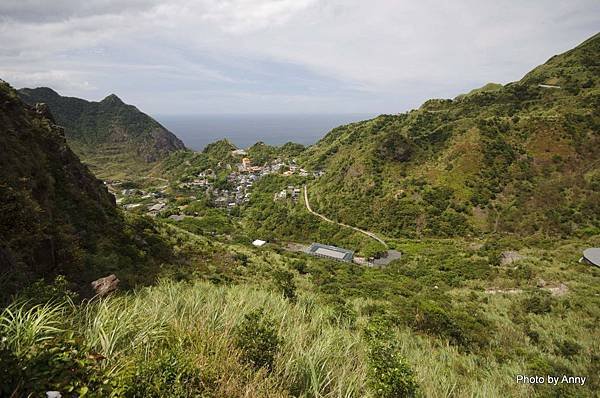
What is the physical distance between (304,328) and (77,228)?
12.7 meters

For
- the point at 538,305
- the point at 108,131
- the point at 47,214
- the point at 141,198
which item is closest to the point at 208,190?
the point at 141,198

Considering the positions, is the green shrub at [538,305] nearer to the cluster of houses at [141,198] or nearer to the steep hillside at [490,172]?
the steep hillside at [490,172]

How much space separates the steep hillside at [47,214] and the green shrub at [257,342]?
3.53 meters

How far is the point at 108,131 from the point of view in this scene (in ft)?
502

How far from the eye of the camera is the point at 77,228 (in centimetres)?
1264

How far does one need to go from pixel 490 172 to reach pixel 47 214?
5739 cm

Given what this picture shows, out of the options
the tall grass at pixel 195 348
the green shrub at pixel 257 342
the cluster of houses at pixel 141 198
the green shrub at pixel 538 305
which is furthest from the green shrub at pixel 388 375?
the cluster of houses at pixel 141 198

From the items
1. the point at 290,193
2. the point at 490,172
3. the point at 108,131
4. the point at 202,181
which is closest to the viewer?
the point at 490,172

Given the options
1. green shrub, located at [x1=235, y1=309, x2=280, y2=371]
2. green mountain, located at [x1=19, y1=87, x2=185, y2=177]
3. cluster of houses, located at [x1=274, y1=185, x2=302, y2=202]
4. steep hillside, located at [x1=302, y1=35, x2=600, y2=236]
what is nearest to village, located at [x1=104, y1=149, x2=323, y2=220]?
cluster of houses, located at [x1=274, y1=185, x2=302, y2=202]

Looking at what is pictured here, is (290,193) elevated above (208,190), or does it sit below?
above

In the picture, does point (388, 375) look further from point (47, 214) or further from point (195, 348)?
point (47, 214)

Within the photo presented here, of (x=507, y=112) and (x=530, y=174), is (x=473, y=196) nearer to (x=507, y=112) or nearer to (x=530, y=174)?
(x=530, y=174)

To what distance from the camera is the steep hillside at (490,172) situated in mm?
44250

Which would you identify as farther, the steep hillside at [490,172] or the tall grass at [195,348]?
the steep hillside at [490,172]
